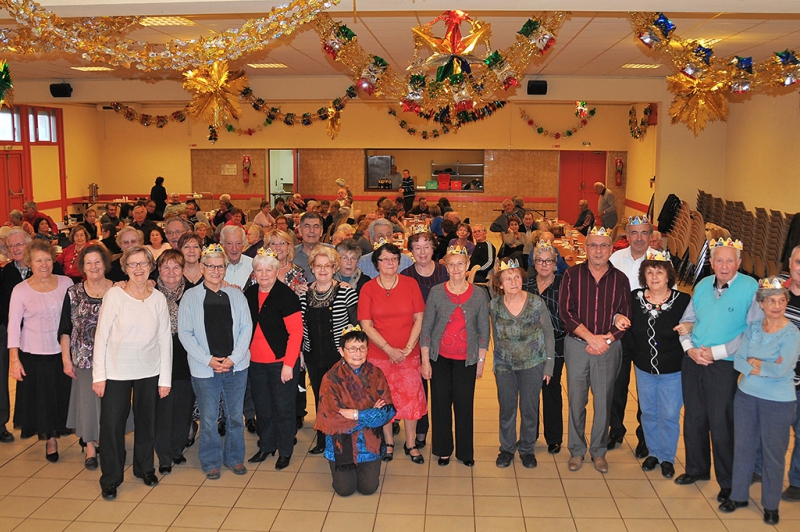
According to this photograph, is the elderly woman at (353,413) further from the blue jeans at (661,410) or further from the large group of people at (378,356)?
the blue jeans at (661,410)

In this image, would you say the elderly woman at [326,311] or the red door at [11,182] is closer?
the elderly woman at [326,311]

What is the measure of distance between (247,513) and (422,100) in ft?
16.2

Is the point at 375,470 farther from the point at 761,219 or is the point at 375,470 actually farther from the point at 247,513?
the point at 761,219

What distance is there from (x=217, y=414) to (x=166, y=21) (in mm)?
5352

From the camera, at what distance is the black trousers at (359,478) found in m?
4.80

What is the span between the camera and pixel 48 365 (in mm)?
5320

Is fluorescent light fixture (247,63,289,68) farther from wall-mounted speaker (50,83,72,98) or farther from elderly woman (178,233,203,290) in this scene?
elderly woman (178,233,203,290)

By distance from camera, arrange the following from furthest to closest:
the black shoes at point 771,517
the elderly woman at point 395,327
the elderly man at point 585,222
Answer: the elderly man at point 585,222, the elderly woman at point 395,327, the black shoes at point 771,517

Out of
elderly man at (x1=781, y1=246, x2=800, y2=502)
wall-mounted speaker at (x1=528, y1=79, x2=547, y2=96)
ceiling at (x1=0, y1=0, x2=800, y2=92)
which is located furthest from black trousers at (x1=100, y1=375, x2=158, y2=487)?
wall-mounted speaker at (x1=528, y1=79, x2=547, y2=96)

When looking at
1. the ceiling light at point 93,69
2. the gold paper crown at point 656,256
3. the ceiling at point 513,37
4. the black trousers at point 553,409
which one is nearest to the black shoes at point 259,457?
the black trousers at point 553,409

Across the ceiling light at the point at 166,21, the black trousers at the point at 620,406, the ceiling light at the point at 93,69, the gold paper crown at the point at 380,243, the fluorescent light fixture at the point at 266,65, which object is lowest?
the black trousers at the point at 620,406

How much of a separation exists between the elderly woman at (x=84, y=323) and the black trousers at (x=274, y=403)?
1.07m

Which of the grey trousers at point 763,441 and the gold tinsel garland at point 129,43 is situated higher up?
the gold tinsel garland at point 129,43

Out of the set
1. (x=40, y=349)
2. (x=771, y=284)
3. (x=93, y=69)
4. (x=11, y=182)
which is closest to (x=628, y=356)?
(x=771, y=284)
